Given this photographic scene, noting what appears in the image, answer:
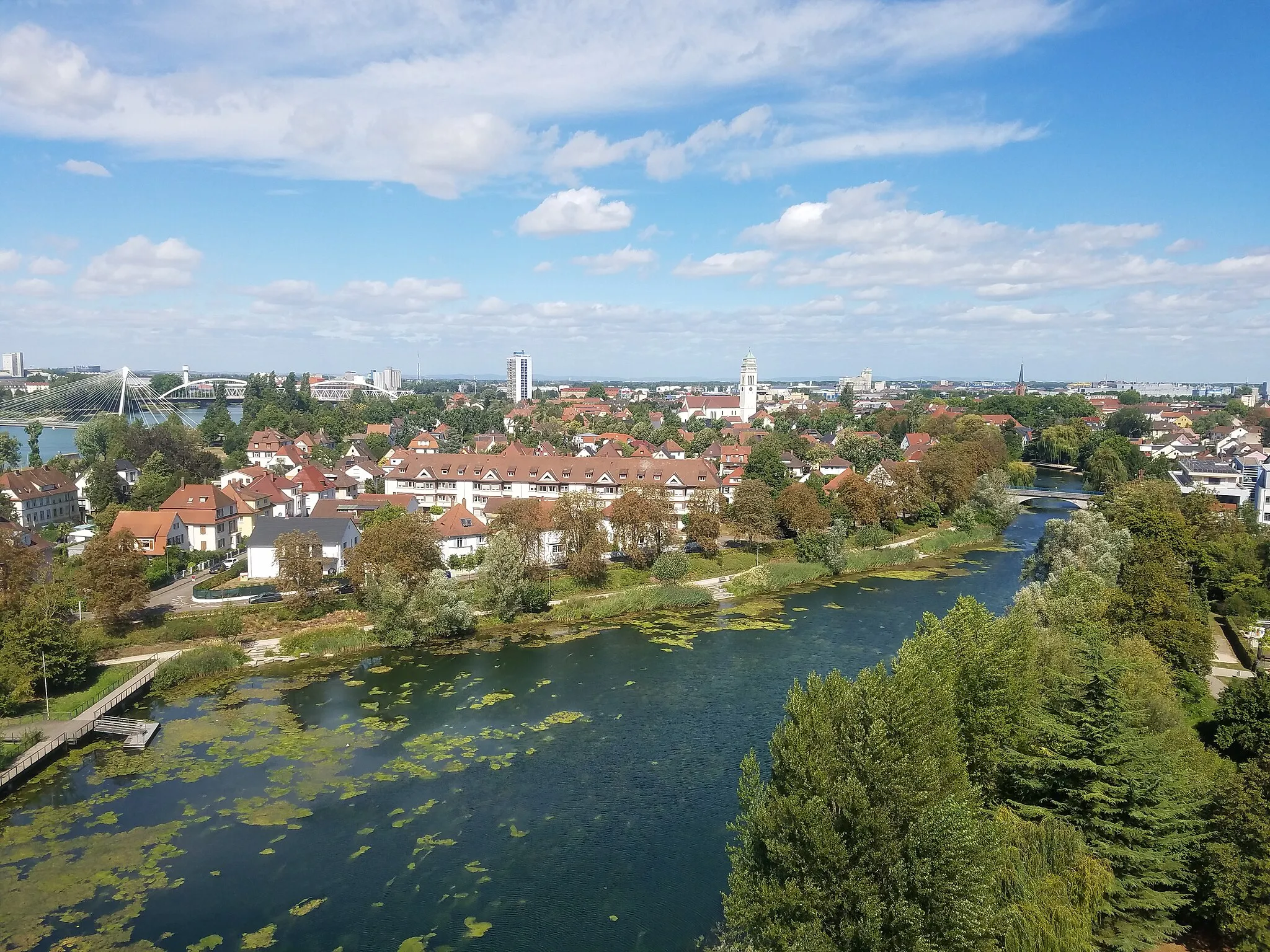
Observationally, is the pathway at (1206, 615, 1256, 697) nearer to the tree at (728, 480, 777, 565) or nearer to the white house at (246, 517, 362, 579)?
the tree at (728, 480, 777, 565)

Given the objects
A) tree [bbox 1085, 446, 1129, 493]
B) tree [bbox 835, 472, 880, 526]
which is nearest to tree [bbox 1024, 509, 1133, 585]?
tree [bbox 835, 472, 880, 526]

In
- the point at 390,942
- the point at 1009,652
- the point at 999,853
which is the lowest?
the point at 390,942

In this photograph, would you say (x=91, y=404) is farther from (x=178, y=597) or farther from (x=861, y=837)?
(x=861, y=837)

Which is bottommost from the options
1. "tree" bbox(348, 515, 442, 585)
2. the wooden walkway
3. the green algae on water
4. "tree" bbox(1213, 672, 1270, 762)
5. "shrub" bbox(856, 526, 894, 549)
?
the green algae on water

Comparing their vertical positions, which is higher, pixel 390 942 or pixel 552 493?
pixel 552 493

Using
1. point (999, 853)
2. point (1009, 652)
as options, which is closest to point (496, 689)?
point (1009, 652)

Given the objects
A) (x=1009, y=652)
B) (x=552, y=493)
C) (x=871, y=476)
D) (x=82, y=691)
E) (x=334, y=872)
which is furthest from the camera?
(x=871, y=476)

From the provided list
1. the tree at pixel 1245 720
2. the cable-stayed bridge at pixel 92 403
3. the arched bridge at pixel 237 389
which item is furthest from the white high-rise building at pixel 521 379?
the tree at pixel 1245 720

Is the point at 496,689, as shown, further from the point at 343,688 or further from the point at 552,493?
the point at 552,493
